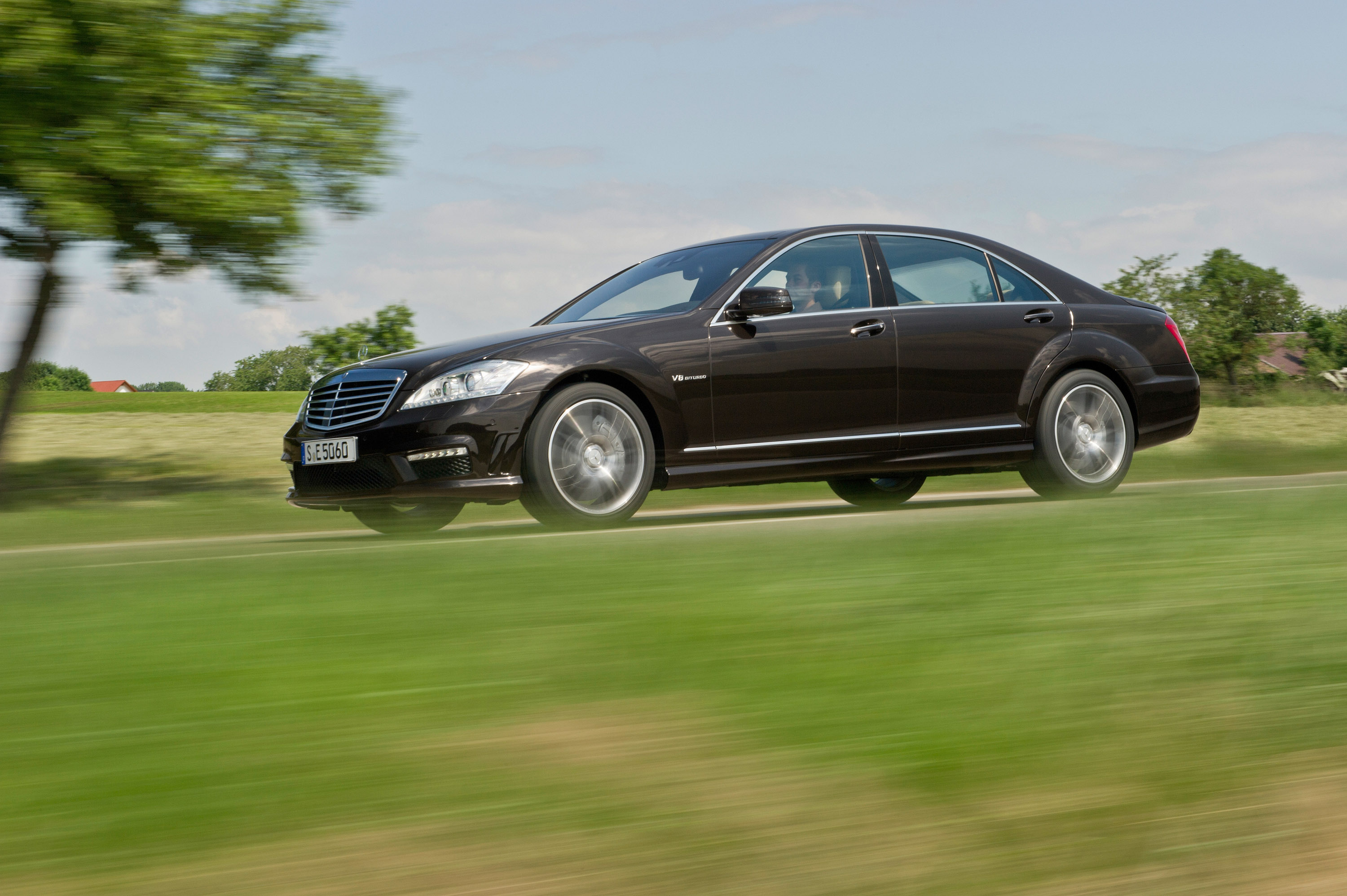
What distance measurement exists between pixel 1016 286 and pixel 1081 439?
1.12 meters

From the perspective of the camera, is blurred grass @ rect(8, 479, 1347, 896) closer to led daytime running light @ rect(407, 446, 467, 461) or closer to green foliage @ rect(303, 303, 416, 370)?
led daytime running light @ rect(407, 446, 467, 461)

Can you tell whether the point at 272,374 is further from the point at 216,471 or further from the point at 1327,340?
the point at 1327,340

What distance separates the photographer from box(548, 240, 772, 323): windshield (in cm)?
886

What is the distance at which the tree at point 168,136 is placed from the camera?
44.4ft

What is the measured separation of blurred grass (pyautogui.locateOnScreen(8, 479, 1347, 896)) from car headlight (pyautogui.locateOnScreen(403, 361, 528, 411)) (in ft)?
9.17

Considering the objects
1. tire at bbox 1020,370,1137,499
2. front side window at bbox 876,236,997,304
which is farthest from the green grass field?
tire at bbox 1020,370,1137,499

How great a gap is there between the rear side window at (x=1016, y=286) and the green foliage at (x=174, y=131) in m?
8.51

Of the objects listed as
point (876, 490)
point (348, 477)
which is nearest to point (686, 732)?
point (348, 477)

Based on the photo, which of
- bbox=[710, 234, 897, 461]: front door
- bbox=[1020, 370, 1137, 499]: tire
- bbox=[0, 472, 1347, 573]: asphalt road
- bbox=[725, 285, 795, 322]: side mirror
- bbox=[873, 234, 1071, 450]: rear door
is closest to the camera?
bbox=[0, 472, 1347, 573]: asphalt road

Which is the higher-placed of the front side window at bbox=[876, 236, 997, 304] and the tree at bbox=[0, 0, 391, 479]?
the tree at bbox=[0, 0, 391, 479]

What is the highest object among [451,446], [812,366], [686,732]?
[812,366]

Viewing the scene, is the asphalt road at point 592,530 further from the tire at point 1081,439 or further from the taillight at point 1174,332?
the taillight at point 1174,332

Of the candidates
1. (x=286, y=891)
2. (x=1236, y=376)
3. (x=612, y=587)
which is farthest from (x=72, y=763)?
(x=1236, y=376)

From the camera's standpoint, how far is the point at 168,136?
14453 mm
